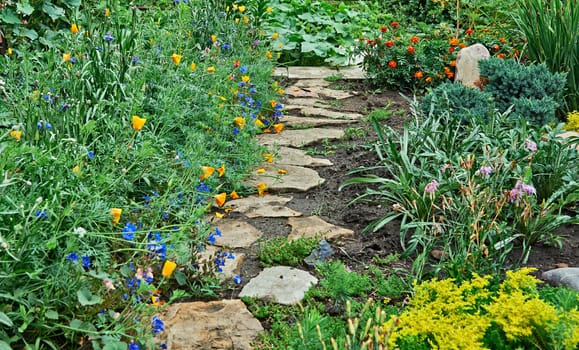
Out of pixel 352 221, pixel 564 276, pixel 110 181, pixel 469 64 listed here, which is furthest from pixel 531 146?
pixel 469 64

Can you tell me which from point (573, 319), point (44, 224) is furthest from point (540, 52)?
point (44, 224)

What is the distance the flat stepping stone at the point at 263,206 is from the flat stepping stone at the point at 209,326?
0.96m

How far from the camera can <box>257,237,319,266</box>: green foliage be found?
3.13 m

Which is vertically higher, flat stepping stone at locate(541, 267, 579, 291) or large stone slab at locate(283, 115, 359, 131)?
flat stepping stone at locate(541, 267, 579, 291)

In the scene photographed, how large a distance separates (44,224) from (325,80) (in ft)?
16.2

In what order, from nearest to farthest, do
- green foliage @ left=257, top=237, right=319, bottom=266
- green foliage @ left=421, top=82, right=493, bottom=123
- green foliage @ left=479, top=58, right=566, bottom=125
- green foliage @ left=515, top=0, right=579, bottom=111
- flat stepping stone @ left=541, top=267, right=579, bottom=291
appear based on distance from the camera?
flat stepping stone @ left=541, top=267, right=579, bottom=291 < green foliage @ left=257, top=237, right=319, bottom=266 < green foliage @ left=421, top=82, right=493, bottom=123 < green foliage @ left=479, top=58, right=566, bottom=125 < green foliage @ left=515, top=0, right=579, bottom=111

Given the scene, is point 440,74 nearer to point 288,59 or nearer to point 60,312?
point 288,59

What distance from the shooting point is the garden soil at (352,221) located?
317cm

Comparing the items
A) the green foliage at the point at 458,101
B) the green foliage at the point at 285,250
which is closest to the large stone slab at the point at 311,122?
the green foliage at the point at 458,101

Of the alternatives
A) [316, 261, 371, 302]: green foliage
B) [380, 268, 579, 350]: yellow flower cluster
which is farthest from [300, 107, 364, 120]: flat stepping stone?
[380, 268, 579, 350]: yellow flower cluster

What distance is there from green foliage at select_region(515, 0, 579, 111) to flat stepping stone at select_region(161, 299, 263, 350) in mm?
3687

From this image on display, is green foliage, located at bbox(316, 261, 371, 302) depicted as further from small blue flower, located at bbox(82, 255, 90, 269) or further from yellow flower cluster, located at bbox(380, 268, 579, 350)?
small blue flower, located at bbox(82, 255, 90, 269)

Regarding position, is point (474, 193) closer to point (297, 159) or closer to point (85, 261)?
point (85, 261)

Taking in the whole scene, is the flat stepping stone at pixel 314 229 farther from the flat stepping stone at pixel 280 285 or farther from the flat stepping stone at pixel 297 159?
the flat stepping stone at pixel 297 159
